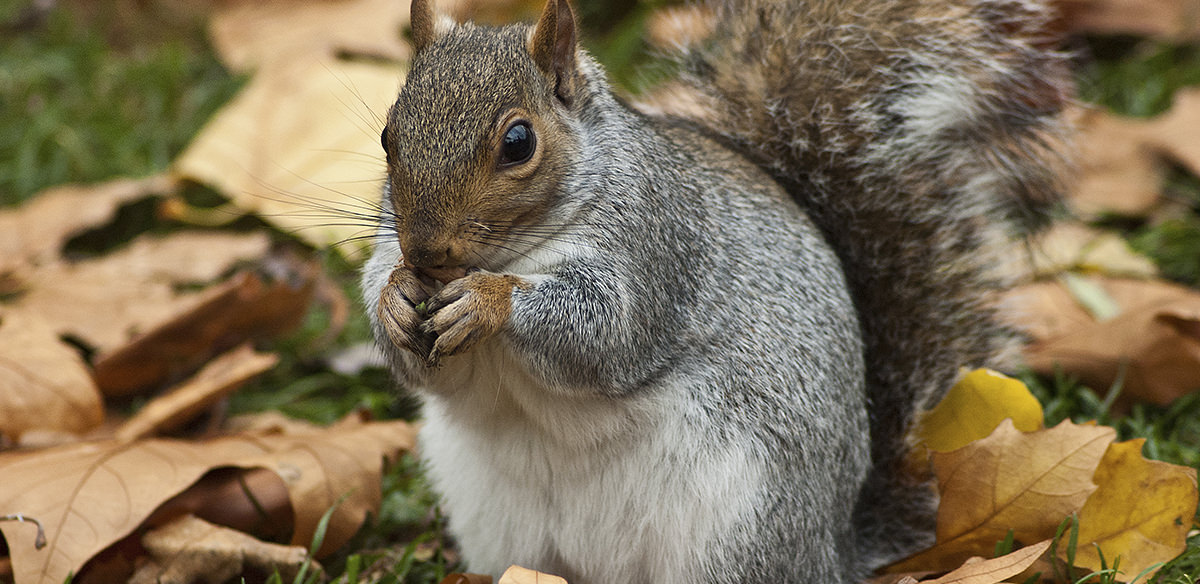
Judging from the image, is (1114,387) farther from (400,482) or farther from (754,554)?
(400,482)

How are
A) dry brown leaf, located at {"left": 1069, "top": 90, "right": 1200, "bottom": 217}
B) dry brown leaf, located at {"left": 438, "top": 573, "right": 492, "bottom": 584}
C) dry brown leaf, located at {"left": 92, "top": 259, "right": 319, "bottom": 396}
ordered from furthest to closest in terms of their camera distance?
dry brown leaf, located at {"left": 1069, "top": 90, "right": 1200, "bottom": 217} < dry brown leaf, located at {"left": 92, "top": 259, "right": 319, "bottom": 396} < dry brown leaf, located at {"left": 438, "top": 573, "right": 492, "bottom": 584}

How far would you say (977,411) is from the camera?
5.48 ft

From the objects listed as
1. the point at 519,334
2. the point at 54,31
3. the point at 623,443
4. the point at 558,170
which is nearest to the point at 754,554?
the point at 623,443

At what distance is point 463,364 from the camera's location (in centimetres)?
149

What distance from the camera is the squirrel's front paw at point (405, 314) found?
139cm

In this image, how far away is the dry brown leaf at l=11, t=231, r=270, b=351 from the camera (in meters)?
2.26

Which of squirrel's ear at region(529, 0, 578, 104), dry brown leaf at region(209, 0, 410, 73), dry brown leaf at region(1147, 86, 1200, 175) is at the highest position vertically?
squirrel's ear at region(529, 0, 578, 104)

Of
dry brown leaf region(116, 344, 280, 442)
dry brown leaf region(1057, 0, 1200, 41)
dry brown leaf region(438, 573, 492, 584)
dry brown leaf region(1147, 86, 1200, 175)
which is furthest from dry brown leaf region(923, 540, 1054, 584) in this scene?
dry brown leaf region(1057, 0, 1200, 41)

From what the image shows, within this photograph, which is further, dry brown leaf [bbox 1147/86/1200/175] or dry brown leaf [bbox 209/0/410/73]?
dry brown leaf [bbox 209/0/410/73]

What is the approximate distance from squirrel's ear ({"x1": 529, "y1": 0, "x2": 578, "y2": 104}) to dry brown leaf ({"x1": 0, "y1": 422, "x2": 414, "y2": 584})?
729 millimetres

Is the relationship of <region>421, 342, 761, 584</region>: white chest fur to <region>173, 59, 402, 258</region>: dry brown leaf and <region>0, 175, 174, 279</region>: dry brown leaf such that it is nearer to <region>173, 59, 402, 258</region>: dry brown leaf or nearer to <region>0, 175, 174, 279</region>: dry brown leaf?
<region>173, 59, 402, 258</region>: dry brown leaf

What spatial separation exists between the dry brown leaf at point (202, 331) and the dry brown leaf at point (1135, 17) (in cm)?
256

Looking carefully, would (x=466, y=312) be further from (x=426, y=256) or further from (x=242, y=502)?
(x=242, y=502)

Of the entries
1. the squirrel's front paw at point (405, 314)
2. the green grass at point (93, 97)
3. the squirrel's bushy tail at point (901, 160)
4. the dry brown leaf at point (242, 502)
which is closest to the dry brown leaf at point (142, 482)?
the dry brown leaf at point (242, 502)
